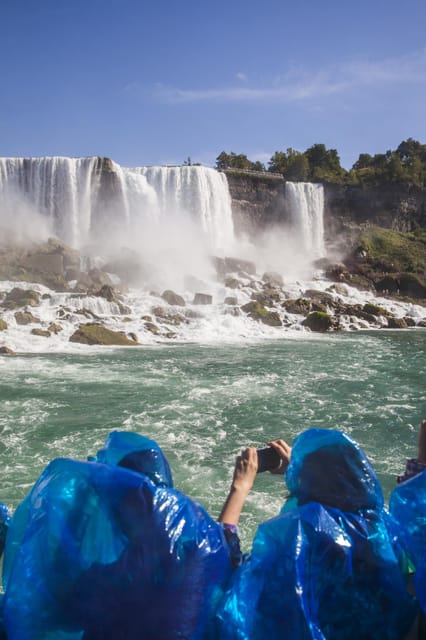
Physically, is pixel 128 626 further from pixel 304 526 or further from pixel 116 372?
pixel 116 372

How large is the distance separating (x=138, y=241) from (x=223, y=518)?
108 feet

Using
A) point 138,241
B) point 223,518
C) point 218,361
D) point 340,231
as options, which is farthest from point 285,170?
point 223,518

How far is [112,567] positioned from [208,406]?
23.2 feet

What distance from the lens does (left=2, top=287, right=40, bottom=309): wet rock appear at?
1953cm

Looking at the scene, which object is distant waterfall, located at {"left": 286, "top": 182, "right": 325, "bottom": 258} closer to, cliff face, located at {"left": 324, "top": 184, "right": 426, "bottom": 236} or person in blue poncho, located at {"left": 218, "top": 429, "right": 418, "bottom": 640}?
cliff face, located at {"left": 324, "top": 184, "right": 426, "bottom": 236}

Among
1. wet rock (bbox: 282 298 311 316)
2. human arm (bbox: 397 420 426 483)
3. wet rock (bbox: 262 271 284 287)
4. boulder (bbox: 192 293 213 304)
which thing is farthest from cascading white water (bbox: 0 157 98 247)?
human arm (bbox: 397 420 426 483)

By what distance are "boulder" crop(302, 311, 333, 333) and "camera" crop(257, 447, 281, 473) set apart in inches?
775

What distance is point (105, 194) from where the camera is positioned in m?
32.8

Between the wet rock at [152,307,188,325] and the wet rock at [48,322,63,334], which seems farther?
the wet rock at [152,307,188,325]

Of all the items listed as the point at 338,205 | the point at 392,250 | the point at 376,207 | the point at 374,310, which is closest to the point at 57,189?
the point at 374,310

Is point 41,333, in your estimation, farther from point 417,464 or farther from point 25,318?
point 417,464

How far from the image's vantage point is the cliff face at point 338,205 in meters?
39.8

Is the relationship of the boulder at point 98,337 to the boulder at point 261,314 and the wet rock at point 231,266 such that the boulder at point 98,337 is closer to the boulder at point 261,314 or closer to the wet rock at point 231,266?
the boulder at point 261,314

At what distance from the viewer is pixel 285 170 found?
1925 inches
